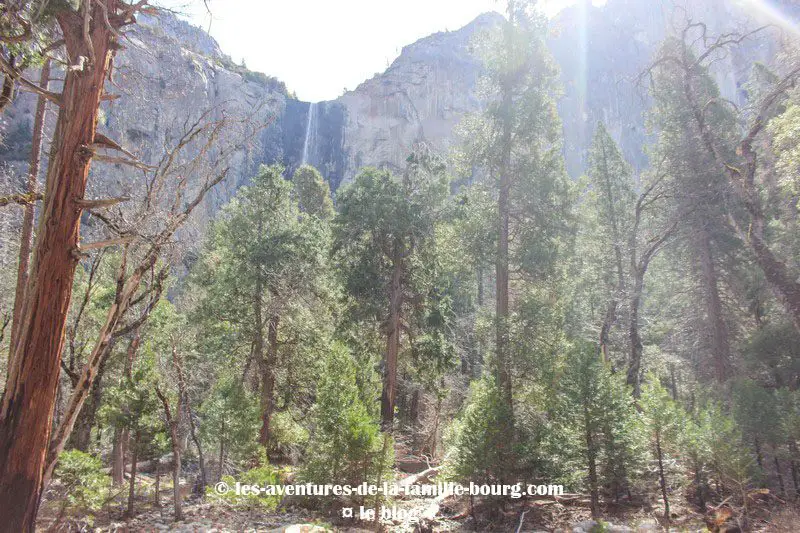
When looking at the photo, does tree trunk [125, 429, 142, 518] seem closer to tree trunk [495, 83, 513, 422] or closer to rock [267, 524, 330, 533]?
rock [267, 524, 330, 533]

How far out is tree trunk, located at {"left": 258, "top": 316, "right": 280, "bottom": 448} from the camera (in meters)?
14.7

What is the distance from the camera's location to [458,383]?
18.8 m

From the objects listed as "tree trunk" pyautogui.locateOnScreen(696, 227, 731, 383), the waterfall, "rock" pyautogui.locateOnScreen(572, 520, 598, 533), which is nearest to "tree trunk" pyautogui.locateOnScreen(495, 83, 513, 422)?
"rock" pyautogui.locateOnScreen(572, 520, 598, 533)

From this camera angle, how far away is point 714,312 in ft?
50.9

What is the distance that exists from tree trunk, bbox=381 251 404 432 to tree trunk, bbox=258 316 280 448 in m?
3.92

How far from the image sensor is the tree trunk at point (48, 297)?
2.60 meters

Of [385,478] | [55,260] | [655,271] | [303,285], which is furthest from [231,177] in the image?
[55,260]

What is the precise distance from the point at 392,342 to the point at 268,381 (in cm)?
461

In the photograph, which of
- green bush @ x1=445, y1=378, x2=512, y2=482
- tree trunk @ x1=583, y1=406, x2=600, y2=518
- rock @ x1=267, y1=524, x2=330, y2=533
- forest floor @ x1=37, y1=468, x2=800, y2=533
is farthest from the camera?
green bush @ x1=445, y1=378, x2=512, y2=482

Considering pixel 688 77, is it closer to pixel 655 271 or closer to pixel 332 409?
pixel 332 409

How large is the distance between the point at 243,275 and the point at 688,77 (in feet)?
44.7

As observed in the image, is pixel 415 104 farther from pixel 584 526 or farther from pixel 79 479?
pixel 79 479

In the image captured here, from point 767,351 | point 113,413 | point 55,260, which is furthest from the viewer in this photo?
point 767,351

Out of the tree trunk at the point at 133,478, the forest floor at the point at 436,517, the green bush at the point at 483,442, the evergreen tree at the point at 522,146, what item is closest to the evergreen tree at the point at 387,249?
the evergreen tree at the point at 522,146
